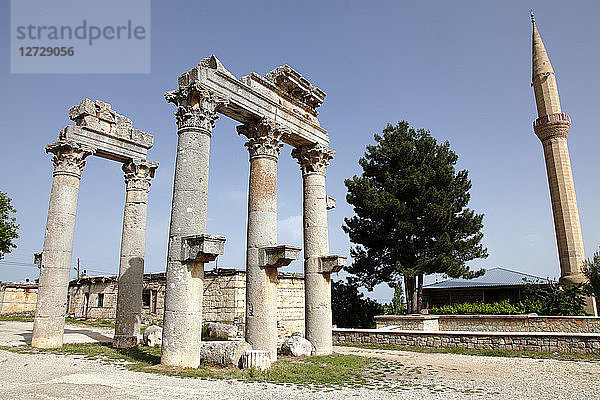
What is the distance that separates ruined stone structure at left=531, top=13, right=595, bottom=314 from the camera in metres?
27.0

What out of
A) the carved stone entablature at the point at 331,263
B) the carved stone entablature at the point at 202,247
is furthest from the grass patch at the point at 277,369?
the carved stone entablature at the point at 331,263

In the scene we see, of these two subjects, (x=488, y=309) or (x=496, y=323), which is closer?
(x=496, y=323)

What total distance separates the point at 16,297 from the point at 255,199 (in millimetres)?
34309

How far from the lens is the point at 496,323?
20688 mm

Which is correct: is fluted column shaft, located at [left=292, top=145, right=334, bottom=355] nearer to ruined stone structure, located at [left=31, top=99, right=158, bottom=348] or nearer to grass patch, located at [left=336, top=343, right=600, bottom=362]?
grass patch, located at [left=336, top=343, right=600, bottom=362]

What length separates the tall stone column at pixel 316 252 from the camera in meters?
12.8

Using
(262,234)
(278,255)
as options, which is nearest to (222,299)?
(262,234)

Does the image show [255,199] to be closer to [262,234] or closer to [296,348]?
[262,234]

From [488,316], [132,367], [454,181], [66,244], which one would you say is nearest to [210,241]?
[132,367]

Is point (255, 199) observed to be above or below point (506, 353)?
above

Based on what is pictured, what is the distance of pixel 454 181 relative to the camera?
2553cm

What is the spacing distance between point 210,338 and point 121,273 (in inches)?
183

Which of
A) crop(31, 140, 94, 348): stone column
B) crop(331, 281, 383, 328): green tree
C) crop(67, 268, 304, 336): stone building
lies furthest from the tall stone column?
crop(331, 281, 383, 328): green tree

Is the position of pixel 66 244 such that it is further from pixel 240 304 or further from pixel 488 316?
pixel 488 316
